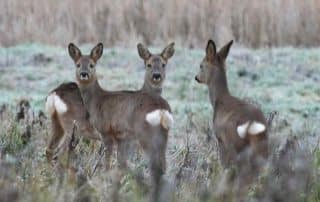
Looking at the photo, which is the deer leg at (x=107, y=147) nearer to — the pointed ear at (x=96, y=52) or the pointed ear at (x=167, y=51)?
the pointed ear at (x=96, y=52)

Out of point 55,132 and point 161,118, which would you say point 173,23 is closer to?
point 55,132

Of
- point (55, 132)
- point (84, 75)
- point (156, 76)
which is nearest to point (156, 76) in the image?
point (156, 76)

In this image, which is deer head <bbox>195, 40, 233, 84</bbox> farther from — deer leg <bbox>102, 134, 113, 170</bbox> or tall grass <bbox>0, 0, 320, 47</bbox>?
tall grass <bbox>0, 0, 320, 47</bbox>

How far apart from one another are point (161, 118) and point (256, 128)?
1.00m

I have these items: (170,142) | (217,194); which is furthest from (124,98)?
(217,194)

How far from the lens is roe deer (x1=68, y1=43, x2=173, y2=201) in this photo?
804cm

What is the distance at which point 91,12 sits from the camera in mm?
16125

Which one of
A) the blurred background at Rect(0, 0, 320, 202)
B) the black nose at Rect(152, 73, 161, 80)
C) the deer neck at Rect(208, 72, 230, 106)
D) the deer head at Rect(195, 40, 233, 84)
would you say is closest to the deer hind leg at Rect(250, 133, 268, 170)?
the blurred background at Rect(0, 0, 320, 202)

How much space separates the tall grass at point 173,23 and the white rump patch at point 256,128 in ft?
27.5

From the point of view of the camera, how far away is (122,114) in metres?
8.58

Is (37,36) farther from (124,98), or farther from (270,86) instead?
(124,98)

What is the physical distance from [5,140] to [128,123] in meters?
0.96

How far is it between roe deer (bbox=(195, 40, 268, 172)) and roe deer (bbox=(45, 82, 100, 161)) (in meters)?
1.16

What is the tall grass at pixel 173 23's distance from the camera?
51.9 ft
